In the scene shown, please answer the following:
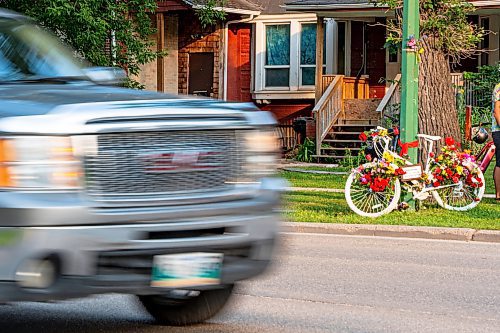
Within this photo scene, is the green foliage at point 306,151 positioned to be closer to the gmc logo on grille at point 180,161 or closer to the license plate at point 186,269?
the gmc logo on grille at point 180,161

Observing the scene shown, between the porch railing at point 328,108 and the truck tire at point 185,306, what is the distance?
68.9 feet

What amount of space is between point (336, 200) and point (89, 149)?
39.4 feet

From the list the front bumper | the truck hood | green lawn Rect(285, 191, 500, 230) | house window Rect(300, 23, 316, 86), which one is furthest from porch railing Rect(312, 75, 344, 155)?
the front bumper

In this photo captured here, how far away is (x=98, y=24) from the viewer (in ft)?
71.7

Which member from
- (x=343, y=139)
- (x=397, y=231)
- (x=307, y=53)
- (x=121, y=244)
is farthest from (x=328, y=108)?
(x=121, y=244)

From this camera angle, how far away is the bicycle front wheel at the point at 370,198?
15.2 metres

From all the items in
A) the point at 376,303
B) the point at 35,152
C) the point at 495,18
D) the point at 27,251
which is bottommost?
the point at 376,303

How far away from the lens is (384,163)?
15.1m

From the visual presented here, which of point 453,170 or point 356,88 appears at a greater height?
point 356,88

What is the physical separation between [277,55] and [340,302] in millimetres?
25303

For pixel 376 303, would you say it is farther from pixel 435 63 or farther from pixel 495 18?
pixel 495 18

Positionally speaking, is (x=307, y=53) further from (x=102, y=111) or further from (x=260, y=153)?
(x=102, y=111)

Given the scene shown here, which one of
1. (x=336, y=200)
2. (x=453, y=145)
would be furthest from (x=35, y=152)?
(x=336, y=200)

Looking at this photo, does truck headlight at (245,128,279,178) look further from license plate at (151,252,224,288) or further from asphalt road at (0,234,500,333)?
license plate at (151,252,224,288)
